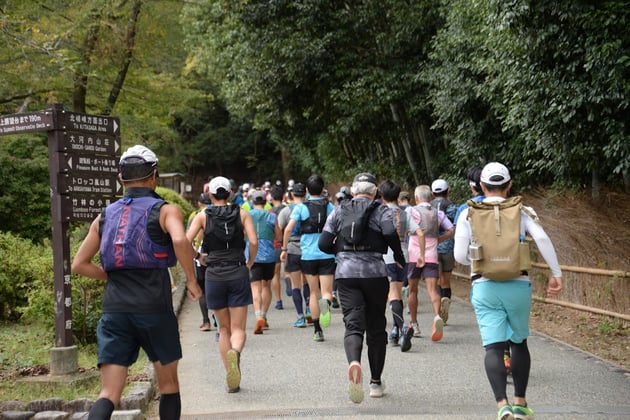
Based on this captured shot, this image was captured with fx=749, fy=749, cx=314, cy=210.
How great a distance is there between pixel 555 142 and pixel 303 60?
32.4 feet

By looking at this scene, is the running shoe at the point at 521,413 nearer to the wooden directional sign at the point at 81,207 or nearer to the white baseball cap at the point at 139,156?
the white baseball cap at the point at 139,156

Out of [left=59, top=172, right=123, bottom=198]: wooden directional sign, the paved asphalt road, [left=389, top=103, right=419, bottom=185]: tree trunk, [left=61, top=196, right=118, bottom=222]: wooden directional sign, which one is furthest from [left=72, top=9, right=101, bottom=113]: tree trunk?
[left=61, top=196, right=118, bottom=222]: wooden directional sign

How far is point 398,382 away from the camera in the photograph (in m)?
7.24

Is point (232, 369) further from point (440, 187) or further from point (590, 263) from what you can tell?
point (590, 263)

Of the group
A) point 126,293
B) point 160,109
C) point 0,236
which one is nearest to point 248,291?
point 126,293

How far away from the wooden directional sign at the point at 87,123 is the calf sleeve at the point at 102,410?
147 inches

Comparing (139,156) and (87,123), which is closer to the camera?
(139,156)

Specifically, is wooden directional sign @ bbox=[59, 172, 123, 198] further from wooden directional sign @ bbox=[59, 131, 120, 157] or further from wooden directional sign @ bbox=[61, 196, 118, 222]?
wooden directional sign @ bbox=[59, 131, 120, 157]

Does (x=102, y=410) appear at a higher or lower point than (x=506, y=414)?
higher

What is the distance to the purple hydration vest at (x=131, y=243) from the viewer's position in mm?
4598

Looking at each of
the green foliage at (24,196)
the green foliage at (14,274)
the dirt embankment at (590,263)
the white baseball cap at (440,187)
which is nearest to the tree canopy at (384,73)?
the dirt embankment at (590,263)

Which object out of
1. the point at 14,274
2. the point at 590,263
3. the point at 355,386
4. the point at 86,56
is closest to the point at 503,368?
the point at 355,386

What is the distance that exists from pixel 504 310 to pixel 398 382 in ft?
6.88

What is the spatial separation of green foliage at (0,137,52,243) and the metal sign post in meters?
7.33
